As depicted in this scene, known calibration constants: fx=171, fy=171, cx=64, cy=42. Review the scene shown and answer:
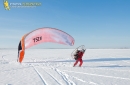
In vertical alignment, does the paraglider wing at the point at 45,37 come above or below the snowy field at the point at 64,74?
above

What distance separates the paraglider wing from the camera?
12.2m

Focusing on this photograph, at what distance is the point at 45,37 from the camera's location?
13.2 metres

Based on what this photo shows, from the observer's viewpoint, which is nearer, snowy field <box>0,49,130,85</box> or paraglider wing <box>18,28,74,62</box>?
snowy field <box>0,49,130,85</box>

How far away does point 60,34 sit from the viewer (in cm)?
1253

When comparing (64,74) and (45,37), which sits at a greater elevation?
(45,37)

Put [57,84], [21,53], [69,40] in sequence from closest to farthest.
Result: [57,84] → [21,53] → [69,40]

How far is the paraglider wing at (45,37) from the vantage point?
12.2 m

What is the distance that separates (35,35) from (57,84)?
684 centimetres

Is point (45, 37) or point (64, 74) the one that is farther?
point (45, 37)

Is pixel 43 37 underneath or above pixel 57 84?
above

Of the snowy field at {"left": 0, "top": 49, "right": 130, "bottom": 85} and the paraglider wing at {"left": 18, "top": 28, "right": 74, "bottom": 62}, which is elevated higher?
the paraglider wing at {"left": 18, "top": 28, "right": 74, "bottom": 62}

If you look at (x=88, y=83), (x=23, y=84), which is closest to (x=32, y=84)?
(x=23, y=84)

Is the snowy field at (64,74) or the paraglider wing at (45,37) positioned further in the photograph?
the paraglider wing at (45,37)

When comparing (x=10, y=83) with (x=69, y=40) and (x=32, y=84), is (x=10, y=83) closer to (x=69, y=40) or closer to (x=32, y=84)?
(x=32, y=84)
